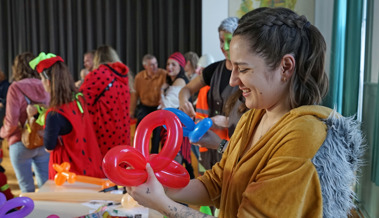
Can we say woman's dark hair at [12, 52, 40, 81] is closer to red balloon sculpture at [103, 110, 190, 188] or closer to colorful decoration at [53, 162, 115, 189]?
colorful decoration at [53, 162, 115, 189]

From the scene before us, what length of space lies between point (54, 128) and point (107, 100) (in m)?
0.59

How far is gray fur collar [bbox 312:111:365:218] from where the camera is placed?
0.85m

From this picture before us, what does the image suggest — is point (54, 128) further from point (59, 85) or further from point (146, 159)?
point (146, 159)

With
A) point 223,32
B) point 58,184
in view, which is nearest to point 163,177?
point 223,32

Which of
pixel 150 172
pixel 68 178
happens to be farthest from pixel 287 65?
pixel 68 178

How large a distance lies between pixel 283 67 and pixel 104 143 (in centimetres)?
223

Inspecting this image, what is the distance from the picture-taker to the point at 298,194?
82 cm

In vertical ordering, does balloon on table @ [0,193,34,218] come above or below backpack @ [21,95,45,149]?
above

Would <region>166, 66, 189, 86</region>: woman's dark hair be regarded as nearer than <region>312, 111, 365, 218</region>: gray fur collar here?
No

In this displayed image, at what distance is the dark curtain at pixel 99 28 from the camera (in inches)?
280

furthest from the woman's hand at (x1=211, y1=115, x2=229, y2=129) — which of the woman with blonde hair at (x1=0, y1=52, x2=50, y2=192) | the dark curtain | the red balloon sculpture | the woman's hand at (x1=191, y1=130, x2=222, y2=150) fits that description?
the dark curtain

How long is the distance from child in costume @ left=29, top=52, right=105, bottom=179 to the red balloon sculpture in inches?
55.1

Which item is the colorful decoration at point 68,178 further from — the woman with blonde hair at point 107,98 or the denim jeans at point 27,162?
the denim jeans at point 27,162

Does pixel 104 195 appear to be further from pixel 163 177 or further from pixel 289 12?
pixel 289 12
